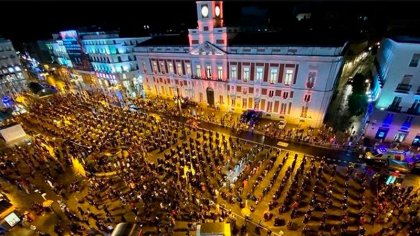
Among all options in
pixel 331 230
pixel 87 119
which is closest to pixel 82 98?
pixel 87 119

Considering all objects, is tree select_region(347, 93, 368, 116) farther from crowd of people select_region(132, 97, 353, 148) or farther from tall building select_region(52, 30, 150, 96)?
tall building select_region(52, 30, 150, 96)

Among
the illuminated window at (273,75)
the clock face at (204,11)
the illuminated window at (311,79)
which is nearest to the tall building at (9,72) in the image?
the clock face at (204,11)

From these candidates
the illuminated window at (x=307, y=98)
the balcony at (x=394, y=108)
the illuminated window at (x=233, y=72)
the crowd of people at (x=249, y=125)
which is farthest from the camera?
the illuminated window at (x=233, y=72)

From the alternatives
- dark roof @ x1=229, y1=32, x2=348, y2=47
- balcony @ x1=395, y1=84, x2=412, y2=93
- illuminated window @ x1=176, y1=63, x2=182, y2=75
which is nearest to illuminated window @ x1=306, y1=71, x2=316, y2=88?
dark roof @ x1=229, y1=32, x2=348, y2=47

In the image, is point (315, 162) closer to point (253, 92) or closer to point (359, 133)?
point (359, 133)

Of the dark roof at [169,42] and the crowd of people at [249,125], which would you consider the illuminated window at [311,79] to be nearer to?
the crowd of people at [249,125]

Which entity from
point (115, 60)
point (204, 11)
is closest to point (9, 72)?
point (115, 60)

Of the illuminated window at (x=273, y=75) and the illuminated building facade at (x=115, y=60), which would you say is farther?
the illuminated building facade at (x=115, y=60)
